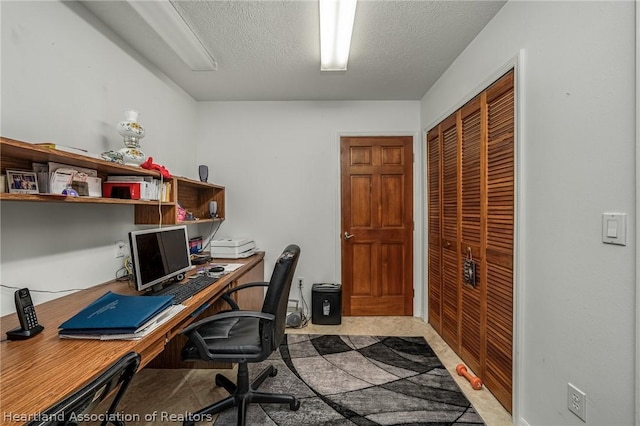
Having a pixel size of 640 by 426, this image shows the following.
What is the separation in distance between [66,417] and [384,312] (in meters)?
3.04

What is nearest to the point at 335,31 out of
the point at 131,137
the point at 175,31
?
the point at 175,31

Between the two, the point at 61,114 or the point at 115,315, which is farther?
the point at 61,114

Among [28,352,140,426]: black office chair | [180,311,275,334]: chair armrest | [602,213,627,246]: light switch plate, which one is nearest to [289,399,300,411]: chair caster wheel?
[180,311,275,334]: chair armrest

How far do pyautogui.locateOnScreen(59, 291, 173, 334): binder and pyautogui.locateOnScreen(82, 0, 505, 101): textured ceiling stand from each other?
5.69 ft

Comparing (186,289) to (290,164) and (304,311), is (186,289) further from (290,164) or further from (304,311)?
(290,164)

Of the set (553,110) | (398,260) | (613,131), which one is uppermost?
(553,110)

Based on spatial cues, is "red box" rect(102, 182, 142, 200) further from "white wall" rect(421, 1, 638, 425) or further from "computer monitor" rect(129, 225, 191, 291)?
"white wall" rect(421, 1, 638, 425)

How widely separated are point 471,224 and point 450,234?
0.40 metres

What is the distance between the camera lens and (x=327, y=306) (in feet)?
10.1

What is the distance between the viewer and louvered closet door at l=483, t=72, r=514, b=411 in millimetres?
1706

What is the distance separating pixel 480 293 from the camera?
2.04 m

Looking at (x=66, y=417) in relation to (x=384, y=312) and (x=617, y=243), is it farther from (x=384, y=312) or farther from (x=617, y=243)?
(x=384, y=312)

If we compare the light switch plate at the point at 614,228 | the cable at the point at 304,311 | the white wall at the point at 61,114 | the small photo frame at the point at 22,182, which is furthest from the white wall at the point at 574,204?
the white wall at the point at 61,114

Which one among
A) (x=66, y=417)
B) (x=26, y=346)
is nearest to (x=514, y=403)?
(x=66, y=417)
